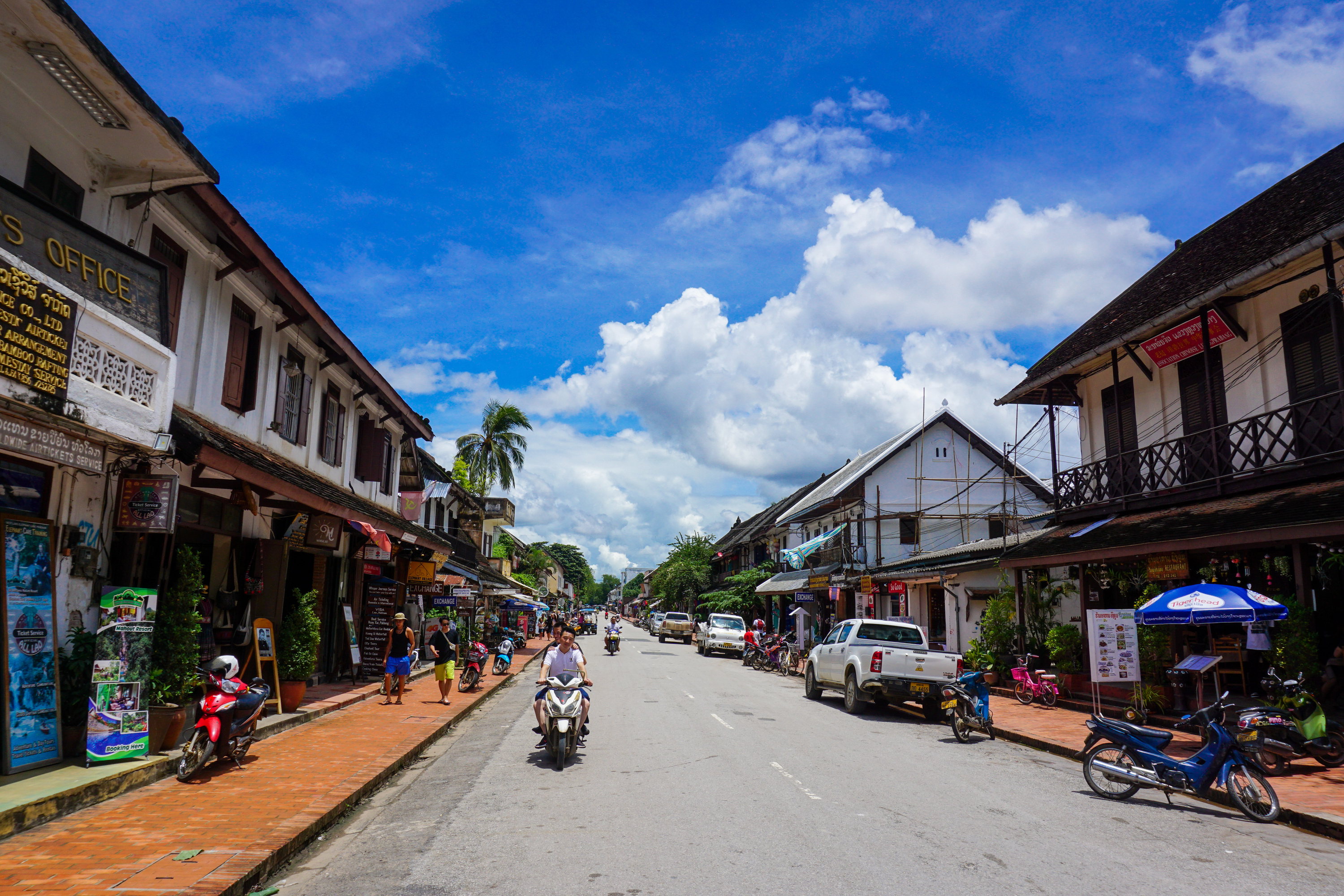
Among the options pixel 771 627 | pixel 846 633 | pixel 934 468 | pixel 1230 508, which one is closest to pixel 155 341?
pixel 846 633

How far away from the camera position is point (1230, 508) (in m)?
13.7

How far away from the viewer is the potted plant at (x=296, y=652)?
12.6 m

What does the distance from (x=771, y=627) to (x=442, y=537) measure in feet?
74.7

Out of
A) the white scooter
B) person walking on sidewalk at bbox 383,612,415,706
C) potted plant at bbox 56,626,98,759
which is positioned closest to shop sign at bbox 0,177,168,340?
potted plant at bbox 56,626,98,759

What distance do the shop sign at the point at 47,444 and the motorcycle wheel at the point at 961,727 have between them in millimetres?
11833

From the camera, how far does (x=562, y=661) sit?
35.8 feet

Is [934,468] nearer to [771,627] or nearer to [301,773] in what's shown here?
[771,627]

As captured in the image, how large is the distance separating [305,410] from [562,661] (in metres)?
8.11

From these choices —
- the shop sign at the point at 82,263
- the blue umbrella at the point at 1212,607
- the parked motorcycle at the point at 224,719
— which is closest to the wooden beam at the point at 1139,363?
the blue umbrella at the point at 1212,607

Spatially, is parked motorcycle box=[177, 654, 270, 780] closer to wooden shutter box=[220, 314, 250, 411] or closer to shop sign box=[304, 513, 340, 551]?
wooden shutter box=[220, 314, 250, 411]

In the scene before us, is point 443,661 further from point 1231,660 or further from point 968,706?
point 1231,660

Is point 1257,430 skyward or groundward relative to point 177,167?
groundward

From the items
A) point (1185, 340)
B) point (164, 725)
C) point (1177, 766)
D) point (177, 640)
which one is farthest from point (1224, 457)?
point (164, 725)

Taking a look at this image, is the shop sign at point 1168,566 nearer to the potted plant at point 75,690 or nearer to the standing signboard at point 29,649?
the potted plant at point 75,690
